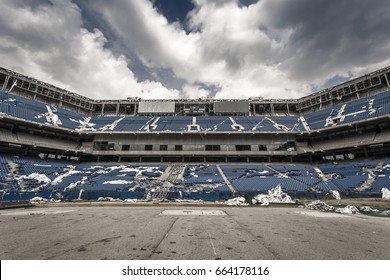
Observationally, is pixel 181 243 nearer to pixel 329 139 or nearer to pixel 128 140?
pixel 128 140

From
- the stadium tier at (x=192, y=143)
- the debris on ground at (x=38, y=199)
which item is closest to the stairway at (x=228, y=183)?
the stadium tier at (x=192, y=143)

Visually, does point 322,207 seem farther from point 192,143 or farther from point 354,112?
point 354,112

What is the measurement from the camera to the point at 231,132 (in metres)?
32.7

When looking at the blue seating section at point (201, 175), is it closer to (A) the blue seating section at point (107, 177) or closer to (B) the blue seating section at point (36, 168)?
(A) the blue seating section at point (107, 177)

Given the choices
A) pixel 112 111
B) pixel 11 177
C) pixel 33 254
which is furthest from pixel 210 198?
pixel 112 111

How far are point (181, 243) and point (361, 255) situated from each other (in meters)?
3.92

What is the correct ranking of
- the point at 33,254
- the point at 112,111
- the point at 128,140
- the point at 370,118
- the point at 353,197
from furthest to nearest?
1. the point at 112,111
2. the point at 128,140
3. the point at 370,118
4. the point at 353,197
5. the point at 33,254

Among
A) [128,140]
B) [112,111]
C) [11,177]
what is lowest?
[11,177]

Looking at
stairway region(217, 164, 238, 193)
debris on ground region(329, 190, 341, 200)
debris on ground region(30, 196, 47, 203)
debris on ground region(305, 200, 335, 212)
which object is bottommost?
debris on ground region(30, 196, 47, 203)

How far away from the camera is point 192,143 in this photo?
112 feet

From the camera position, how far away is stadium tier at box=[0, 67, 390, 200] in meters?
23.9

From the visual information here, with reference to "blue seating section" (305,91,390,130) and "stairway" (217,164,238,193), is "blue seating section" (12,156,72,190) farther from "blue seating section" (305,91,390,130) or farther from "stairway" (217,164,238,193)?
"blue seating section" (305,91,390,130)

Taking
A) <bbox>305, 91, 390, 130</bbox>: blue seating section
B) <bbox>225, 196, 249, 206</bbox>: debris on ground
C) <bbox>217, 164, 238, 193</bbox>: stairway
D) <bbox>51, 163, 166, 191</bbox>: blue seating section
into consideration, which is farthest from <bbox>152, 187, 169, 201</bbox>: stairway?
<bbox>305, 91, 390, 130</bbox>: blue seating section

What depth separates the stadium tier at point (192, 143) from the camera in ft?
78.4
